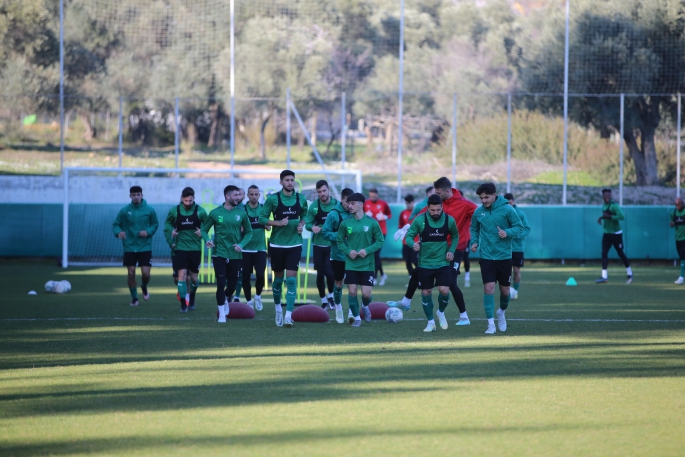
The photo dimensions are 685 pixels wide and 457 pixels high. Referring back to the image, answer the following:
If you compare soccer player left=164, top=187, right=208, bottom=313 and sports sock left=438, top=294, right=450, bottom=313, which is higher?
soccer player left=164, top=187, right=208, bottom=313

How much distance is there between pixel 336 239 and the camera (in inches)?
523

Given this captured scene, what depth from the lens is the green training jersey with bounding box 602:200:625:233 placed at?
71.8 ft

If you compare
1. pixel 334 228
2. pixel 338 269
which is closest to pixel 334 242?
pixel 334 228

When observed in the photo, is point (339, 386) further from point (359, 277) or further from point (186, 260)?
point (186, 260)

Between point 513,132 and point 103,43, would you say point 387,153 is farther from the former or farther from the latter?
point 103,43

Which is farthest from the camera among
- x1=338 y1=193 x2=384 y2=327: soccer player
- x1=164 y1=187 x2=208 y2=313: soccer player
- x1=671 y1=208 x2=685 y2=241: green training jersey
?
x1=671 y1=208 x2=685 y2=241: green training jersey

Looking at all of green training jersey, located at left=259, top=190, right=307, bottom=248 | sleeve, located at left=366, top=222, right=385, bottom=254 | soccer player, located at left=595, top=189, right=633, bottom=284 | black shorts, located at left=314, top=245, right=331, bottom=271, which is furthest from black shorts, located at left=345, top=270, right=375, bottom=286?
soccer player, located at left=595, top=189, right=633, bottom=284

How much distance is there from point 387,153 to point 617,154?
9.28 meters

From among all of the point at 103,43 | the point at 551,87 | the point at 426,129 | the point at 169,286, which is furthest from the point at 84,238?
the point at 551,87

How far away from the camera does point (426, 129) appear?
123 ft

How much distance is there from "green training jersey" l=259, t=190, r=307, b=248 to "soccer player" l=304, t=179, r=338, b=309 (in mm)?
1277

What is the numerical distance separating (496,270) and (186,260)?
19.4 feet

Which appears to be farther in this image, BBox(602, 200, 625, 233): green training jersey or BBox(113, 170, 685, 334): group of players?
BBox(602, 200, 625, 233): green training jersey

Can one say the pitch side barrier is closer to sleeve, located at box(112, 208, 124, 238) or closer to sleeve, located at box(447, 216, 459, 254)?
sleeve, located at box(112, 208, 124, 238)
